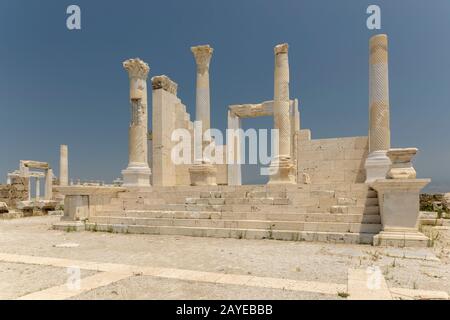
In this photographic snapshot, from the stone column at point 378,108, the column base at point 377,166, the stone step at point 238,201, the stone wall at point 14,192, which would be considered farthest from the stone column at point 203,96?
the stone wall at point 14,192

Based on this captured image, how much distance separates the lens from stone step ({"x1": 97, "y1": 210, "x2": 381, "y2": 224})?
28.9 feet

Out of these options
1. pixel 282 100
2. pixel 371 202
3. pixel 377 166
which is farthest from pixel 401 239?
pixel 282 100

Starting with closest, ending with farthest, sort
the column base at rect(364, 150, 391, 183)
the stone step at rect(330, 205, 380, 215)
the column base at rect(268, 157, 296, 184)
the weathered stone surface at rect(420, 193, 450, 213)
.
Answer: the stone step at rect(330, 205, 380, 215), the column base at rect(364, 150, 391, 183), the column base at rect(268, 157, 296, 184), the weathered stone surface at rect(420, 193, 450, 213)

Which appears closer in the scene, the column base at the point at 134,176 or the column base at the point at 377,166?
the column base at the point at 377,166

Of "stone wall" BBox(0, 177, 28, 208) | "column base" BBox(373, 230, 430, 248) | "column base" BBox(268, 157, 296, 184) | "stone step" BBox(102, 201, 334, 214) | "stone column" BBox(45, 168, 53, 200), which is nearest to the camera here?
"column base" BBox(373, 230, 430, 248)

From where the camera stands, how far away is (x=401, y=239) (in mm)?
7590

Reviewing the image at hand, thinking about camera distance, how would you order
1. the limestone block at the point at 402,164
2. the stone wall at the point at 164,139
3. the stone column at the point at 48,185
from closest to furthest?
the limestone block at the point at 402,164 → the stone wall at the point at 164,139 → the stone column at the point at 48,185

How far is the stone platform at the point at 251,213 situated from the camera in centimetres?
873

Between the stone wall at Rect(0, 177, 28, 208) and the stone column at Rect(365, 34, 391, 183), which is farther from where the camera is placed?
the stone wall at Rect(0, 177, 28, 208)

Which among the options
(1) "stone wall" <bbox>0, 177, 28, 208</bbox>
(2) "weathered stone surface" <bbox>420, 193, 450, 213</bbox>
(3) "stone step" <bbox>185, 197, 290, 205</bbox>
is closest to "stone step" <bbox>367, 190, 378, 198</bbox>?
(3) "stone step" <bbox>185, 197, 290, 205</bbox>

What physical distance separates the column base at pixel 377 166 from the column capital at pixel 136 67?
33.5 ft

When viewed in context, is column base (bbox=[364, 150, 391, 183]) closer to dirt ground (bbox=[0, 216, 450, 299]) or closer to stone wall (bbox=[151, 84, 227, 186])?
dirt ground (bbox=[0, 216, 450, 299])

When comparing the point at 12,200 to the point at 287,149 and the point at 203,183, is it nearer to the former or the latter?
the point at 203,183

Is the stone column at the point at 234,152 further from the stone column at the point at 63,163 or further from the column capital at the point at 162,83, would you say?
the stone column at the point at 63,163
